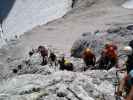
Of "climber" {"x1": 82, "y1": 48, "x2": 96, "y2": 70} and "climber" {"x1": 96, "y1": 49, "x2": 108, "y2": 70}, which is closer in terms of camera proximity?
"climber" {"x1": 96, "y1": 49, "x2": 108, "y2": 70}

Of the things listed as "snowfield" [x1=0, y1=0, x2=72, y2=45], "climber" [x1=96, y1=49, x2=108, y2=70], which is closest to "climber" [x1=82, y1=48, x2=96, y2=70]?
"climber" [x1=96, y1=49, x2=108, y2=70]

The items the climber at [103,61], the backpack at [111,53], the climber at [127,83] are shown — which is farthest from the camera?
the climber at [103,61]

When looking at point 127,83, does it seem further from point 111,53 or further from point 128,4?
point 128,4

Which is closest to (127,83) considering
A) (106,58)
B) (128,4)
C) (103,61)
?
(106,58)

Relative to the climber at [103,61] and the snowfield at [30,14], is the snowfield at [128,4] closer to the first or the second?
the snowfield at [30,14]

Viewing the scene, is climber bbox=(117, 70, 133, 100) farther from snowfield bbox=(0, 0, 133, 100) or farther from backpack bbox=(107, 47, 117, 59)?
backpack bbox=(107, 47, 117, 59)

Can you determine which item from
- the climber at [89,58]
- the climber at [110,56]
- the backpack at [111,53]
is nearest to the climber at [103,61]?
the climber at [110,56]

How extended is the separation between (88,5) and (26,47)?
12824mm

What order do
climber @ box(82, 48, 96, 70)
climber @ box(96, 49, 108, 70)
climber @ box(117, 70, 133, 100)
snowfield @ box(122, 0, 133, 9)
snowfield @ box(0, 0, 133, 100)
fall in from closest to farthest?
1. climber @ box(117, 70, 133, 100)
2. snowfield @ box(0, 0, 133, 100)
3. climber @ box(96, 49, 108, 70)
4. climber @ box(82, 48, 96, 70)
5. snowfield @ box(122, 0, 133, 9)

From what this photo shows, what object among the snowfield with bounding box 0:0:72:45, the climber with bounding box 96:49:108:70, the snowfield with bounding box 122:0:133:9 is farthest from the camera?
the snowfield with bounding box 0:0:72:45

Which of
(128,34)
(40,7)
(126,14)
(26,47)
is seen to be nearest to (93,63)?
(128,34)

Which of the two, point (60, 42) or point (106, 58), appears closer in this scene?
point (106, 58)

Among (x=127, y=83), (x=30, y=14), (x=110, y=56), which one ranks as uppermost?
(x=30, y=14)

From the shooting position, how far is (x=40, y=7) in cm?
4706
